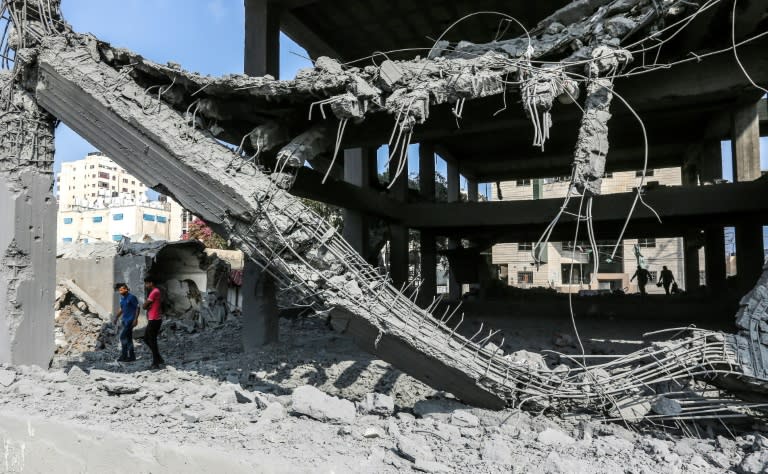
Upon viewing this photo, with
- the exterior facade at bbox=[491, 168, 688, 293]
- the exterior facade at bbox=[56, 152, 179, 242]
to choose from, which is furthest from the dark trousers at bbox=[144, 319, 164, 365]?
the exterior facade at bbox=[56, 152, 179, 242]

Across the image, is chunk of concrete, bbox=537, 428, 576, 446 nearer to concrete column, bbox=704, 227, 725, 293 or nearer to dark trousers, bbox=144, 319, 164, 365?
dark trousers, bbox=144, 319, 164, 365

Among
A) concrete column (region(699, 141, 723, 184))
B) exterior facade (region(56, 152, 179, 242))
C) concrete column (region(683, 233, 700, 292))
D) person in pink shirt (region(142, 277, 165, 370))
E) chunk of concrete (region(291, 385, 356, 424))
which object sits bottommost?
chunk of concrete (region(291, 385, 356, 424))

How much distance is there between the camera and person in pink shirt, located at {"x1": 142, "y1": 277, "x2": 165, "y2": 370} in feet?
23.3

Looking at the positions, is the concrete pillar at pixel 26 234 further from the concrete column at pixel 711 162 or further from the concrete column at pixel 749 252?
the concrete column at pixel 711 162

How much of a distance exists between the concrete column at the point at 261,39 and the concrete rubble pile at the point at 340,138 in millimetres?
3269

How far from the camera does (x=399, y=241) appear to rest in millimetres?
12008

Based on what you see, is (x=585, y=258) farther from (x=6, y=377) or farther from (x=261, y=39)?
(x=6, y=377)

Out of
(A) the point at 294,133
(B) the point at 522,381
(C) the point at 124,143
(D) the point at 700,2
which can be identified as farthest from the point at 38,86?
(D) the point at 700,2

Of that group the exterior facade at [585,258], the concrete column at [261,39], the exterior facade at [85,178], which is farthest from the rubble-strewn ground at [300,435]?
the exterior facade at [85,178]

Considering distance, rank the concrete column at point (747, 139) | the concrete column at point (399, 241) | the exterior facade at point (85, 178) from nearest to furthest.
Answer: the concrete column at point (747, 139)
the concrete column at point (399, 241)
the exterior facade at point (85, 178)

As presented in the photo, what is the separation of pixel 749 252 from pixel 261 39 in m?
11.1

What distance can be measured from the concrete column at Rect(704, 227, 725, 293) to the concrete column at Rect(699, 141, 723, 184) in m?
1.53

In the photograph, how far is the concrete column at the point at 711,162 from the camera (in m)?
12.8

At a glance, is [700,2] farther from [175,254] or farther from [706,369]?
[175,254]
